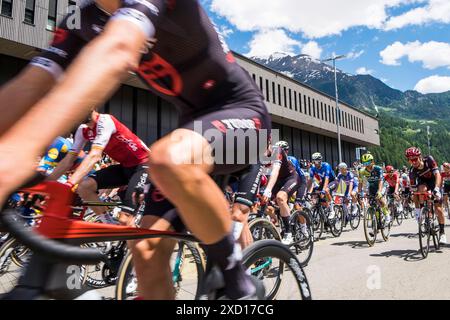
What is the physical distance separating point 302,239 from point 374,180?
15.6 ft

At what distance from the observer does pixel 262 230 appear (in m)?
4.98

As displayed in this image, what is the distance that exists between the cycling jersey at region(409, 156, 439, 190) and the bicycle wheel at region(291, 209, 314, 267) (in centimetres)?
300

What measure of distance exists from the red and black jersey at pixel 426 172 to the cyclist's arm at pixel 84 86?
813 centimetres

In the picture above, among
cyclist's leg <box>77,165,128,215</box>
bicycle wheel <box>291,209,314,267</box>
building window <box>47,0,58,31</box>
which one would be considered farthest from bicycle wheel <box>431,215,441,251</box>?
building window <box>47,0,58,31</box>

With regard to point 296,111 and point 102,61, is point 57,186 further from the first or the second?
point 296,111

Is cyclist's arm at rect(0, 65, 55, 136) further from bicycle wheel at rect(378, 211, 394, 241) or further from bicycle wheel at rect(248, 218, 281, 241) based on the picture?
bicycle wheel at rect(378, 211, 394, 241)

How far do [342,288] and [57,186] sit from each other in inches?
151

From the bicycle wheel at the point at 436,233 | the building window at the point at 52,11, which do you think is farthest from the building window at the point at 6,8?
the bicycle wheel at the point at 436,233

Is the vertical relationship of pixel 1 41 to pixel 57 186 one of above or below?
above

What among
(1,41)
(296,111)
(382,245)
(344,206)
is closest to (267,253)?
(382,245)

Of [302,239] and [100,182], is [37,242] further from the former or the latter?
[302,239]

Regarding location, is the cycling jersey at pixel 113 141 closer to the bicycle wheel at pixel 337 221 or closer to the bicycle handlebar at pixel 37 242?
the bicycle handlebar at pixel 37 242

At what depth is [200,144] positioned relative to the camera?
58.5 inches

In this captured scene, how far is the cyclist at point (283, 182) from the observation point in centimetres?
671
